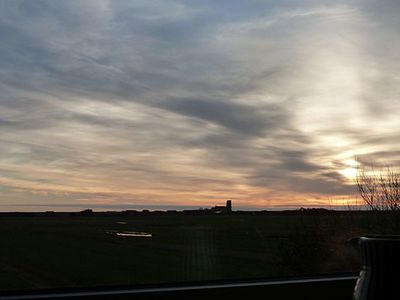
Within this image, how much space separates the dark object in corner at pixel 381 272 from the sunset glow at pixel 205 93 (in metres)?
1.53

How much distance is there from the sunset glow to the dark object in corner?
60.2 inches

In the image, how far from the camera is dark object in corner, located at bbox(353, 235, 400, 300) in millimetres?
702

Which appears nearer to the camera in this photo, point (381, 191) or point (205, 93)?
point (205, 93)

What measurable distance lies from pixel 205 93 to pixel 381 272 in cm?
317

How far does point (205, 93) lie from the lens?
3816 mm

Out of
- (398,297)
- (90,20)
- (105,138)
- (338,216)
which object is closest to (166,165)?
(105,138)

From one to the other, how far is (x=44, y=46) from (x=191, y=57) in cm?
82

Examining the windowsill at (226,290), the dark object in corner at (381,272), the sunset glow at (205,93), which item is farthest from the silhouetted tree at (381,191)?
the dark object in corner at (381,272)

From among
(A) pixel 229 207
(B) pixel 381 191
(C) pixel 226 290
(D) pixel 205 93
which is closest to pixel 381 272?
(C) pixel 226 290

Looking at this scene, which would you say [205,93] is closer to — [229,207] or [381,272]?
[229,207]

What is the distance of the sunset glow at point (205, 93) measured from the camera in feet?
8.10

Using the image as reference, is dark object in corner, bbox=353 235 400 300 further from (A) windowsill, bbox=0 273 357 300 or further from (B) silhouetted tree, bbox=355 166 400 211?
(B) silhouetted tree, bbox=355 166 400 211

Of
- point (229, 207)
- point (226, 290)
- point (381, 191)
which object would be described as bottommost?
point (226, 290)

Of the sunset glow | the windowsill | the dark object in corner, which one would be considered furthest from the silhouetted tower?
the dark object in corner
